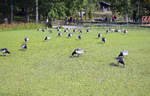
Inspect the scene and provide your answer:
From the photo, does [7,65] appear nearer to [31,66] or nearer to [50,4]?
[31,66]

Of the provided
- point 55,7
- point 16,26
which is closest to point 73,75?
point 16,26

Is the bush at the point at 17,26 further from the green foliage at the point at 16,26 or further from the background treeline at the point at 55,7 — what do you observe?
the background treeline at the point at 55,7

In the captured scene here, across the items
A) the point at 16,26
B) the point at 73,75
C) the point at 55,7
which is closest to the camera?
the point at 73,75

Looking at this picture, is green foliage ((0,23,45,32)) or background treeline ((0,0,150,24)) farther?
background treeline ((0,0,150,24))

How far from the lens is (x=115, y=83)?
7.04m

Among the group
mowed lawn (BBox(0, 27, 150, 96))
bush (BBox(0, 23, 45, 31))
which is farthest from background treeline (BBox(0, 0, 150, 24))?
mowed lawn (BBox(0, 27, 150, 96))

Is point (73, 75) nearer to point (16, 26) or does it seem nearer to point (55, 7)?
point (16, 26)

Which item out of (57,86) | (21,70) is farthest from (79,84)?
(21,70)

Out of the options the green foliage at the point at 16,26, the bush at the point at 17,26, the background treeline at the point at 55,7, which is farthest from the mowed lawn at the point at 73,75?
the background treeline at the point at 55,7

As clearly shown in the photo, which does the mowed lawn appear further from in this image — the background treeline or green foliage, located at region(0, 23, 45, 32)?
the background treeline

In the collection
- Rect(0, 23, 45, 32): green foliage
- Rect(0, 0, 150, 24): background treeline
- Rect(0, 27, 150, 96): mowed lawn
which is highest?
Rect(0, 0, 150, 24): background treeline

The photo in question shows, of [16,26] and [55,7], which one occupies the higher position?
[55,7]

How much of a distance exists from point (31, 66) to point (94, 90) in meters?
3.54

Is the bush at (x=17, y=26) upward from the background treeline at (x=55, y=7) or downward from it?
downward
